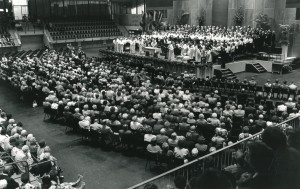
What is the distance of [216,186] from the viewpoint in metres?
3.40

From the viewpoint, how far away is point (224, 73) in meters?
23.2

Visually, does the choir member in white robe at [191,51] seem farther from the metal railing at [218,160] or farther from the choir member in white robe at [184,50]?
the metal railing at [218,160]

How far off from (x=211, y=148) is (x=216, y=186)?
676cm

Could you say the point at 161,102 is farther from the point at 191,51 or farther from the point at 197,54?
the point at 191,51

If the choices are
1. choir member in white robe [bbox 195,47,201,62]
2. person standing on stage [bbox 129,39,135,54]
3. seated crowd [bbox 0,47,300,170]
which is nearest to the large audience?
seated crowd [bbox 0,47,300,170]

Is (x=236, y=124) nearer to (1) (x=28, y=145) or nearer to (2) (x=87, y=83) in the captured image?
(1) (x=28, y=145)

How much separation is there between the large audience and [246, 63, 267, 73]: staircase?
686 centimetres

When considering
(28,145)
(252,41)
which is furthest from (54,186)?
(252,41)

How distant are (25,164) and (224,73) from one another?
16729mm

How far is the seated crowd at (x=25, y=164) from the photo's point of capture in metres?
8.11

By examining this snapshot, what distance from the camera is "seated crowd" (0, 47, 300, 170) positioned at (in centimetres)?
1113

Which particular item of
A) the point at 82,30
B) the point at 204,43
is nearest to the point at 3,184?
the point at 204,43

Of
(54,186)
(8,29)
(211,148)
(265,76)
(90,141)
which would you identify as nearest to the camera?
(54,186)

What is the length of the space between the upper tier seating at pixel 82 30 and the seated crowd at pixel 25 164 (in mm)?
28568
